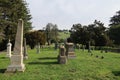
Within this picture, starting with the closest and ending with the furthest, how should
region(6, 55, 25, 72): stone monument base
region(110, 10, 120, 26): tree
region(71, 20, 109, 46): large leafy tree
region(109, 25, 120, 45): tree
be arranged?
region(6, 55, 25, 72): stone monument base → region(71, 20, 109, 46): large leafy tree → region(109, 25, 120, 45): tree → region(110, 10, 120, 26): tree

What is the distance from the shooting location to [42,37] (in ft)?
251

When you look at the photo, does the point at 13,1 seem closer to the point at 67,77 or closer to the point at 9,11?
the point at 9,11

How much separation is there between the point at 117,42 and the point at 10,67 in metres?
66.2

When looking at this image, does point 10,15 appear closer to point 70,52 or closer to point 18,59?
point 70,52

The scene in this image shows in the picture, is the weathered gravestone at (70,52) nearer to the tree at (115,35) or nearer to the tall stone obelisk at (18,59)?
the tall stone obelisk at (18,59)

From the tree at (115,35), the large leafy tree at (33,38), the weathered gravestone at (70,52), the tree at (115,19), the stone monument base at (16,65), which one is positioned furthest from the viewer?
the tree at (115,19)

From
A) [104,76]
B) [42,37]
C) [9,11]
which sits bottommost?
[104,76]

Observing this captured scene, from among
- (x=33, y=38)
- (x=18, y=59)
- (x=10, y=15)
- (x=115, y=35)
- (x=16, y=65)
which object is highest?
(x=10, y=15)

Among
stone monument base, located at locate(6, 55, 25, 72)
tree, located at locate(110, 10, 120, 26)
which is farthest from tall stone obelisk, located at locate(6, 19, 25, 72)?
tree, located at locate(110, 10, 120, 26)

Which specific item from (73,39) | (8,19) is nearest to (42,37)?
(73,39)

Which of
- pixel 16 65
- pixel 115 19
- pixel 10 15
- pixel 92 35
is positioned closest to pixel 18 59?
pixel 16 65

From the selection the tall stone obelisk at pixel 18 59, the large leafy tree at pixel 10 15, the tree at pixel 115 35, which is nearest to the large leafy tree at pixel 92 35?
the tree at pixel 115 35

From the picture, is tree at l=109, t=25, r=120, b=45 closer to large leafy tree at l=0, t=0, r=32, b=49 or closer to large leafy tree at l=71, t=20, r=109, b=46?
large leafy tree at l=71, t=20, r=109, b=46

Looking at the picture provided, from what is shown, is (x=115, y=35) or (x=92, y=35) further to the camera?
(x=115, y=35)
